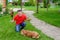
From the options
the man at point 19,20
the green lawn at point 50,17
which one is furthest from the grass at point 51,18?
the man at point 19,20

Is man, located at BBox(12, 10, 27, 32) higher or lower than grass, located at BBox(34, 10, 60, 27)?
higher

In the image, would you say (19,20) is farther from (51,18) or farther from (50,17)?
(50,17)

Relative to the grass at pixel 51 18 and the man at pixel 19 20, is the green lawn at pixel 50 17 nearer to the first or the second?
the grass at pixel 51 18

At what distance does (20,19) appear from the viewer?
35.9ft

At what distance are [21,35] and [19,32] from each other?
1.71 feet

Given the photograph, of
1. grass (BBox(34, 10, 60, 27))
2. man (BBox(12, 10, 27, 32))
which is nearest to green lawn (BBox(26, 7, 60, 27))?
grass (BBox(34, 10, 60, 27))

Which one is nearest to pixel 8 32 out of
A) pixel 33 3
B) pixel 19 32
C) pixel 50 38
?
pixel 19 32

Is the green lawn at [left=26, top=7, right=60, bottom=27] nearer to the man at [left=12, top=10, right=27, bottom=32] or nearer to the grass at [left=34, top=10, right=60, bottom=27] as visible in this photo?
the grass at [left=34, top=10, right=60, bottom=27]

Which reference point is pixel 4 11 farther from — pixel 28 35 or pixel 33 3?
pixel 33 3

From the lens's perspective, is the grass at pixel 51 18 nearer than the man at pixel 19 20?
No

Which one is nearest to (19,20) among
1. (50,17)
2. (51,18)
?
(51,18)

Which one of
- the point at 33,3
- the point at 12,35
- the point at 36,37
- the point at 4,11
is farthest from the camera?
the point at 33,3

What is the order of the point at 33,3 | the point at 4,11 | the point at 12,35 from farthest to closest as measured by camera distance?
the point at 33,3, the point at 4,11, the point at 12,35

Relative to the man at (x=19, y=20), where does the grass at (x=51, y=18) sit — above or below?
below
